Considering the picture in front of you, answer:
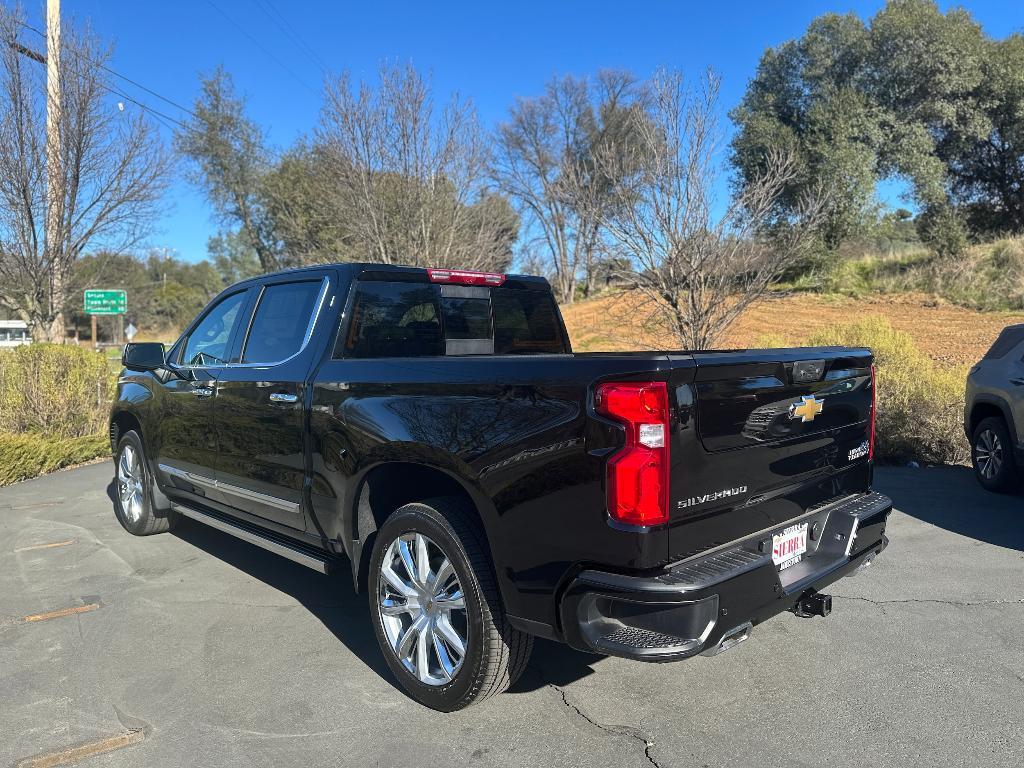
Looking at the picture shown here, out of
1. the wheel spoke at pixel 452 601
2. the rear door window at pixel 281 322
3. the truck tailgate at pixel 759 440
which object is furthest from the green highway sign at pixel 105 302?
the truck tailgate at pixel 759 440

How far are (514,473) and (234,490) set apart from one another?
7.81ft

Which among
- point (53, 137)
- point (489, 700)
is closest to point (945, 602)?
point (489, 700)

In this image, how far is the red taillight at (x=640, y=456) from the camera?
99.4 inches

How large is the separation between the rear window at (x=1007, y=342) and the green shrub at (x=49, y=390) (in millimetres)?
10881

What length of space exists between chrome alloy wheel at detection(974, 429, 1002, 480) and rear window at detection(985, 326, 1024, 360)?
0.71 m

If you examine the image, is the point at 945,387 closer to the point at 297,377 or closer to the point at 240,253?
the point at 297,377

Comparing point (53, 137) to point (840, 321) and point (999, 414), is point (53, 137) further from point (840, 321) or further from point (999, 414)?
point (840, 321)

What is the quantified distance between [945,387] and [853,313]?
737 centimetres

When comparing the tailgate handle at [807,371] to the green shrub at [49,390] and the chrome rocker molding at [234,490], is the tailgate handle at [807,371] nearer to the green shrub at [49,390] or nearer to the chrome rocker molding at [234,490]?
the chrome rocker molding at [234,490]

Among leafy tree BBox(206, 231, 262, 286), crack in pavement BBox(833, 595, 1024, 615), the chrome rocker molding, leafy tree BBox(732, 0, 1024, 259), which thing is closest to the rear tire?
the chrome rocker molding

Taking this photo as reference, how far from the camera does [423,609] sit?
3.25 meters

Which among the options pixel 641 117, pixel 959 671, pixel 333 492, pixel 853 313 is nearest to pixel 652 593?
pixel 333 492

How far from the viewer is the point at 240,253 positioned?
49.2 meters

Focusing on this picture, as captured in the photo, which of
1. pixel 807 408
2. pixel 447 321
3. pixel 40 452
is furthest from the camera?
pixel 40 452
